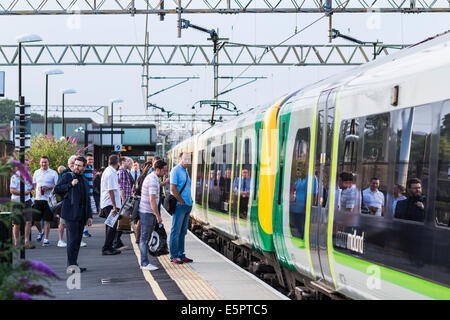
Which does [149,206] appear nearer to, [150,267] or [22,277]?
[150,267]

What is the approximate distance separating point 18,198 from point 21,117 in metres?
2.23

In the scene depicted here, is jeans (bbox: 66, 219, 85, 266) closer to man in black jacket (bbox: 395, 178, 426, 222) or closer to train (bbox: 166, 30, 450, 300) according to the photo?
train (bbox: 166, 30, 450, 300)

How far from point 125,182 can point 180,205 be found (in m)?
3.69

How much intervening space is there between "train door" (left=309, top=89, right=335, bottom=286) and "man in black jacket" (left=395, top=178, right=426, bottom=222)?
7.10 ft

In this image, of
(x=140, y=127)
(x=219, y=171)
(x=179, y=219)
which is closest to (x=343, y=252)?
(x=179, y=219)

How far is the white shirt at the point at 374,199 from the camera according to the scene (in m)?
7.73

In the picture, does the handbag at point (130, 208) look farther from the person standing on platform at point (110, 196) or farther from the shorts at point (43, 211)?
the shorts at point (43, 211)

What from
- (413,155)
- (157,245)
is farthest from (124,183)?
(413,155)

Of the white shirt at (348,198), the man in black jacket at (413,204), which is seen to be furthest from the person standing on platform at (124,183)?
the man in black jacket at (413,204)

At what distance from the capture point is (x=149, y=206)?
12844 millimetres

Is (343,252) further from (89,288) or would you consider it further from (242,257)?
(242,257)

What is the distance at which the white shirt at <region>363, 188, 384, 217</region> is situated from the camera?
7.73 metres

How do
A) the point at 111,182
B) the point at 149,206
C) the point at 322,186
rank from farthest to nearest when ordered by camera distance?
1. the point at 111,182
2. the point at 149,206
3. the point at 322,186

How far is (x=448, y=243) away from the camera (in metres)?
6.28
